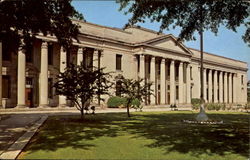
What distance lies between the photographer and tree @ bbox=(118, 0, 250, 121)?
Result: 11.8m

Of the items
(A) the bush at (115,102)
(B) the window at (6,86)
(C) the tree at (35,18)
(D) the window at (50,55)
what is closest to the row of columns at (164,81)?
(A) the bush at (115,102)

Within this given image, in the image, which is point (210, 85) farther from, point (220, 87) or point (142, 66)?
point (142, 66)

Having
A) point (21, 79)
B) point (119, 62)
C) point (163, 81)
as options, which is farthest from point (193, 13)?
point (163, 81)

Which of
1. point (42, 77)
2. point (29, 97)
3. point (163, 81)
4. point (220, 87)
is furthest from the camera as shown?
point (220, 87)

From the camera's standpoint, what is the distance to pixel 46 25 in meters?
13.9

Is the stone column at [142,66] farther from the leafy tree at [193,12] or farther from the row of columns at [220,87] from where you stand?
the leafy tree at [193,12]

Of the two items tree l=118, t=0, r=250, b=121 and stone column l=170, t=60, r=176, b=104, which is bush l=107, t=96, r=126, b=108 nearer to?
stone column l=170, t=60, r=176, b=104

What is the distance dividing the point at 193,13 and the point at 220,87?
59531mm

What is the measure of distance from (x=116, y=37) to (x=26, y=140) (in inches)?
1432

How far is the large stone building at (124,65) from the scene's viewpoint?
1299 inches

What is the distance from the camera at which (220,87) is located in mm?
68625

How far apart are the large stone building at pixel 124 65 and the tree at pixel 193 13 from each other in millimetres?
10480

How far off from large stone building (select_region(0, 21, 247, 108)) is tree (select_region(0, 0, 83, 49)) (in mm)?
5543

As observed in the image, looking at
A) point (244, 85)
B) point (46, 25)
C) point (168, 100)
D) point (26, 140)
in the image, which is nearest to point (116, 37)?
point (168, 100)
